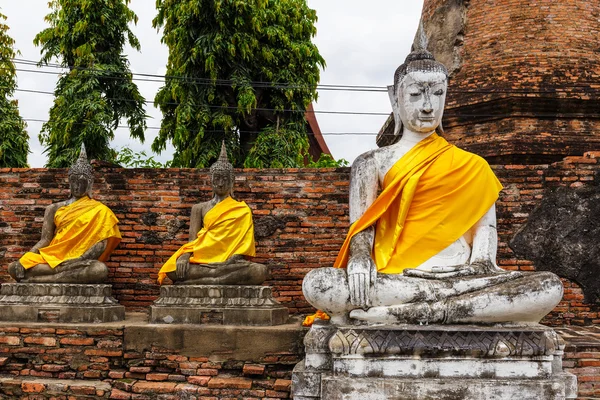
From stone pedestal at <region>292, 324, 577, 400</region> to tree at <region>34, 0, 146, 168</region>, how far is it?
1065 centimetres

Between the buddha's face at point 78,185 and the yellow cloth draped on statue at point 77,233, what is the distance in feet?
0.21

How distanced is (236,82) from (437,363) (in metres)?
9.82

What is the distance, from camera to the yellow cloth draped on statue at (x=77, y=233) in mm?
5617

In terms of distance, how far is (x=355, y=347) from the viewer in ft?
9.75

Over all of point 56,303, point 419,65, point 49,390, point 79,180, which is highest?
point 419,65

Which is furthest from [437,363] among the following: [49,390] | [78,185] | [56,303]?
[78,185]

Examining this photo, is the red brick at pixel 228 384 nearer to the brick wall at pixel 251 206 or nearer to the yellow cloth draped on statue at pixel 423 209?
the brick wall at pixel 251 206

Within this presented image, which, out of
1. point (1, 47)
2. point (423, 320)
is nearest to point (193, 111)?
point (1, 47)

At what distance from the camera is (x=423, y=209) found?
3.53 m

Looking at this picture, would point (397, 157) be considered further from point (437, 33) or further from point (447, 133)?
point (437, 33)

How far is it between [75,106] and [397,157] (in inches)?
416

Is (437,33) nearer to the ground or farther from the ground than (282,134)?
farther from the ground

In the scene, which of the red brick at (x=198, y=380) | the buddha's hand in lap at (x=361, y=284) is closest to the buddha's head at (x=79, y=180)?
the red brick at (x=198, y=380)

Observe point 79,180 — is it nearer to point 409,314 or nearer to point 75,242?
point 75,242
